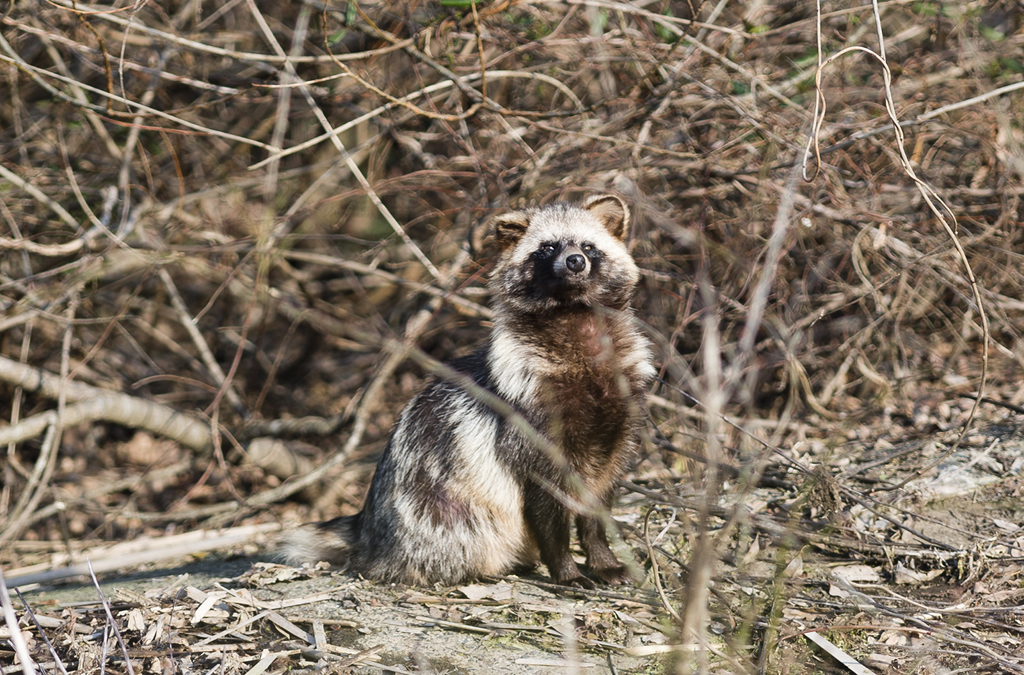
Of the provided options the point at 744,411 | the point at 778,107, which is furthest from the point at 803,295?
the point at 778,107

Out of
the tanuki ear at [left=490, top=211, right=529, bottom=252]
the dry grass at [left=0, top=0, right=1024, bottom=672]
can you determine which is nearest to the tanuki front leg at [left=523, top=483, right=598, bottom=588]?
the dry grass at [left=0, top=0, right=1024, bottom=672]

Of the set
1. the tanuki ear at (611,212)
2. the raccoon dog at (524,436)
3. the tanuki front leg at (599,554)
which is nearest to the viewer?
the raccoon dog at (524,436)

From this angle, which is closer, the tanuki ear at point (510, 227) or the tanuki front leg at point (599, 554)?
the tanuki front leg at point (599, 554)

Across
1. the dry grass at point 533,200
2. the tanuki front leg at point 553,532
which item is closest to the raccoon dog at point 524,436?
the tanuki front leg at point 553,532

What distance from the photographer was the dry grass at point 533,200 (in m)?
5.48

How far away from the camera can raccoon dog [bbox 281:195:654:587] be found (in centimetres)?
391

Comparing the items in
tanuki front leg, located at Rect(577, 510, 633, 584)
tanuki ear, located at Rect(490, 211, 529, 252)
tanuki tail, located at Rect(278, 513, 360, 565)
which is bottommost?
tanuki tail, located at Rect(278, 513, 360, 565)

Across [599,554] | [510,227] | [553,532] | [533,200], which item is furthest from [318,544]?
[533,200]

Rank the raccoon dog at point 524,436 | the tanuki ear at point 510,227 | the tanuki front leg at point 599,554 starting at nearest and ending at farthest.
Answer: the raccoon dog at point 524,436 → the tanuki front leg at point 599,554 → the tanuki ear at point 510,227

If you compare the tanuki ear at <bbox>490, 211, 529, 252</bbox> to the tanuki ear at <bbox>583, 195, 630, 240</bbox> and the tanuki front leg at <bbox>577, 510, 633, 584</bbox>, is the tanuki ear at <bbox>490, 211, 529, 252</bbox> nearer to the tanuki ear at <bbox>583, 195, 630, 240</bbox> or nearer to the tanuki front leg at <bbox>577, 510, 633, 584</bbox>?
the tanuki ear at <bbox>583, 195, 630, 240</bbox>

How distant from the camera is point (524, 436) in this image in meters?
3.90

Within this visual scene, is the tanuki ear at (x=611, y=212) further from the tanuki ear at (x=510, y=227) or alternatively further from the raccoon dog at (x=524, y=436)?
the tanuki ear at (x=510, y=227)

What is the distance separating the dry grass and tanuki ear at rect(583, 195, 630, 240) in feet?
1.33

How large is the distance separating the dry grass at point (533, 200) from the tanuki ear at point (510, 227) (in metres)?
0.97
